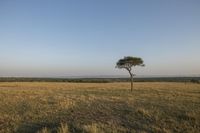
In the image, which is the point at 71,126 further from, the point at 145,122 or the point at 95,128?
the point at 145,122

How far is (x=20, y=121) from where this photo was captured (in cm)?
1025

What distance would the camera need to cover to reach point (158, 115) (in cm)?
1097

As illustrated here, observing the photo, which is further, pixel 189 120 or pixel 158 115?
pixel 158 115

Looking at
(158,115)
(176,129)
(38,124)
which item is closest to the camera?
(176,129)

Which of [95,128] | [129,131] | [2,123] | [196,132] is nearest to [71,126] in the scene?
[95,128]

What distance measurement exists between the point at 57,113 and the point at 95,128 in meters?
3.89

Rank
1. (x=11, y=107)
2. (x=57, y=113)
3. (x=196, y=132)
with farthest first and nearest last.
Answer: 1. (x=11, y=107)
2. (x=57, y=113)
3. (x=196, y=132)

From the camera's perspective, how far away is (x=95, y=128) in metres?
8.55

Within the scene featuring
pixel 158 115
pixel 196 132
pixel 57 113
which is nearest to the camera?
pixel 196 132

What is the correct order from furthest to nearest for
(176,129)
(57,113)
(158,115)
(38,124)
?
1. (57,113)
2. (158,115)
3. (38,124)
4. (176,129)

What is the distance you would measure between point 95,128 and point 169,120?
3658 mm

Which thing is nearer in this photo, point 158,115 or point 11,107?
point 158,115

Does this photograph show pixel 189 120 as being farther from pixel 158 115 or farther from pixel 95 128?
pixel 95 128

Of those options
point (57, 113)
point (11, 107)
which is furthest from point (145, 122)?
point (11, 107)
